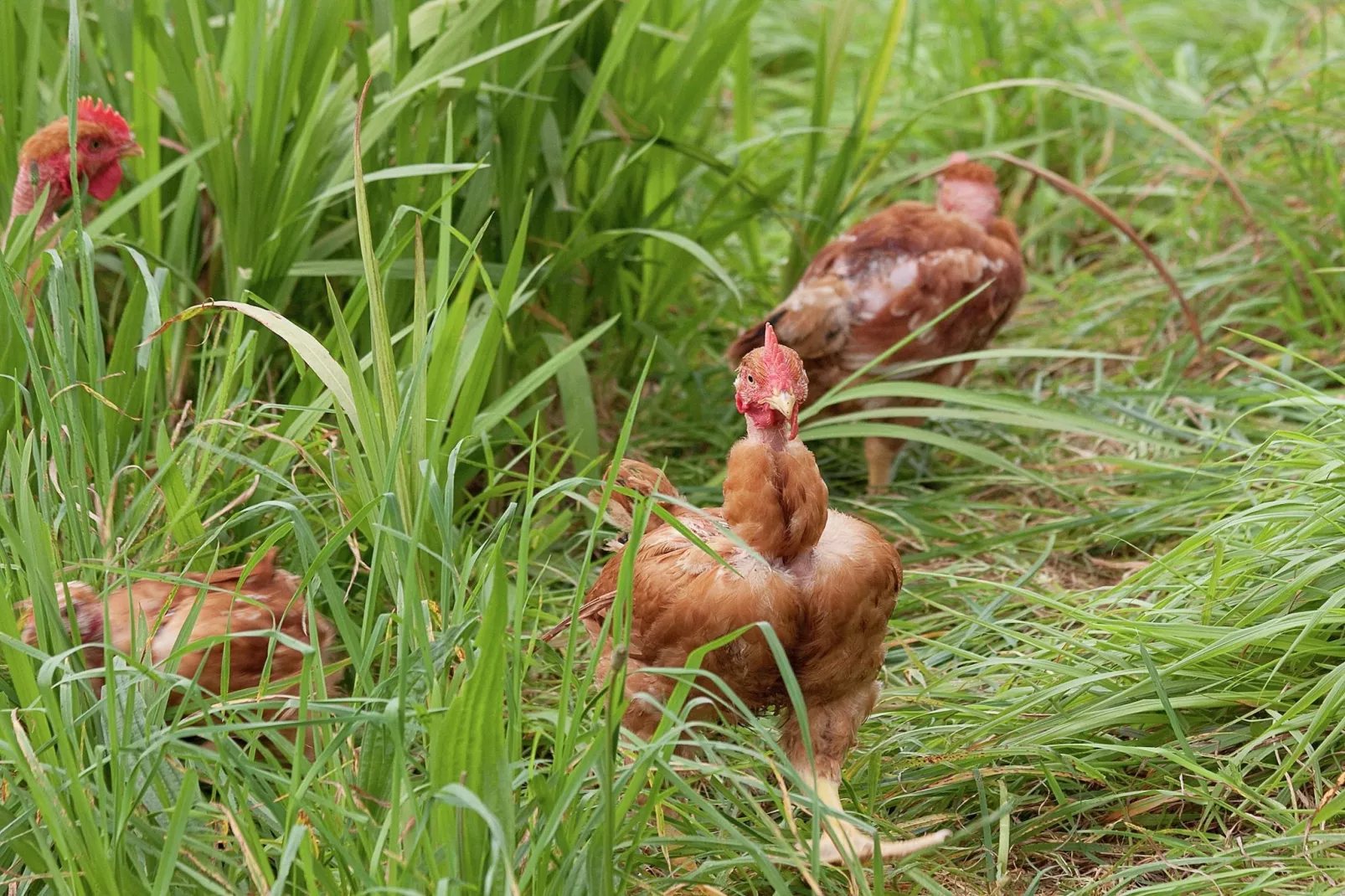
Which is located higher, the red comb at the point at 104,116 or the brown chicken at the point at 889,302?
the red comb at the point at 104,116

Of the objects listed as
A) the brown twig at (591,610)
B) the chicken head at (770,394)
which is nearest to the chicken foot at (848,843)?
the brown twig at (591,610)

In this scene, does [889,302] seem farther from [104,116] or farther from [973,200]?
[104,116]

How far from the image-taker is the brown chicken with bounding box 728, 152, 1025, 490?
3.77 metres

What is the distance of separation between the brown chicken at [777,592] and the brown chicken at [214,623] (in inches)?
20.9

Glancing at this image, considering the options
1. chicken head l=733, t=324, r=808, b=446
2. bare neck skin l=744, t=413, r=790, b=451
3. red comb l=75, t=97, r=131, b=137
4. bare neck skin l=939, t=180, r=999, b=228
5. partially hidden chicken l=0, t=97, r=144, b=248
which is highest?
red comb l=75, t=97, r=131, b=137

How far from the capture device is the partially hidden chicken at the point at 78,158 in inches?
117

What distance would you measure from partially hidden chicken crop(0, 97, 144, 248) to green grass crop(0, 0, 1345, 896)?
0.10 meters

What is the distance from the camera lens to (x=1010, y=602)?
305 centimetres

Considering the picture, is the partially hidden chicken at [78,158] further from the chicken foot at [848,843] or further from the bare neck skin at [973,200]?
the bare neck skin at [973,200]

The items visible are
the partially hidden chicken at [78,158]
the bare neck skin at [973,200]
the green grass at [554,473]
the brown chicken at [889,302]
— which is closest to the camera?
the green grass at [554,473]

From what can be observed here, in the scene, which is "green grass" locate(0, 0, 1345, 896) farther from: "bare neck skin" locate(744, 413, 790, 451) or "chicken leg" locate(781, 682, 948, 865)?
"bare neck skin" locate(744, 413, 790, 451)

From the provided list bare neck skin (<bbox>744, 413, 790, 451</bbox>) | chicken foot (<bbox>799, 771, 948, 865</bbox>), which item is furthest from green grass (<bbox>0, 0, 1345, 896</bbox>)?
bare neck skin (<bbox>744, 413, 790, 451</bbox>)

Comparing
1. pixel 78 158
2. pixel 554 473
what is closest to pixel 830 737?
pixel 554 473

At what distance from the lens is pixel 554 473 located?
8.78 ft
